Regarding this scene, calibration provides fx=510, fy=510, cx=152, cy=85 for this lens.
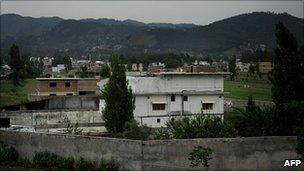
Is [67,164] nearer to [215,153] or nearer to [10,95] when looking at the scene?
[215,153]

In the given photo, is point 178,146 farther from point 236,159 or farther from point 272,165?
point 272,165

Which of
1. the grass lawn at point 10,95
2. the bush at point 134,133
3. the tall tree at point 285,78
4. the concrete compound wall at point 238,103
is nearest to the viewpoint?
the tall tree at point 285,78

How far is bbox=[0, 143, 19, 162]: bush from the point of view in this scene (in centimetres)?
2520

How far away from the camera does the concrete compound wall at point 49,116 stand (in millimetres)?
34312

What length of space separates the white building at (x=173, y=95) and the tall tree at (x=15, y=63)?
118 feet

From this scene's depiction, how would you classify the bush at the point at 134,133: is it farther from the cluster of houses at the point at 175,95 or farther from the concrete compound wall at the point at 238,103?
the concrete compound wall at the point at 238,103

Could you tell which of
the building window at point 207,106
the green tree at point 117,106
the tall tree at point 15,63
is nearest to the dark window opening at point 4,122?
the green tree at point 117,106

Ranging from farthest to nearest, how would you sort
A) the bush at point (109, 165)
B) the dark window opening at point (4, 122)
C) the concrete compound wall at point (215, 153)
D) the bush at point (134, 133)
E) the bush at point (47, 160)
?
the dark window opening at point (4, 122) < the bush at point (134, 133) < the bush at point (47, 160) < the bush at point (109, 165) < the concrete compound wall at point (215, 153)

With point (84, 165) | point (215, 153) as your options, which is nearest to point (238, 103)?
point (215, 153)

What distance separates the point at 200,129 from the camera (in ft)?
78.0

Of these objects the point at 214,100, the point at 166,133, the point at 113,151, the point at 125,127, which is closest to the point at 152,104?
the point at 214,100

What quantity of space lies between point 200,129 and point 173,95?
12.1 metres

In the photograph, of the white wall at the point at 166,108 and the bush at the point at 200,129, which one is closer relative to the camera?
the bush at the point at 200,129

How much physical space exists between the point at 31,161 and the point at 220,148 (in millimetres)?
9375
